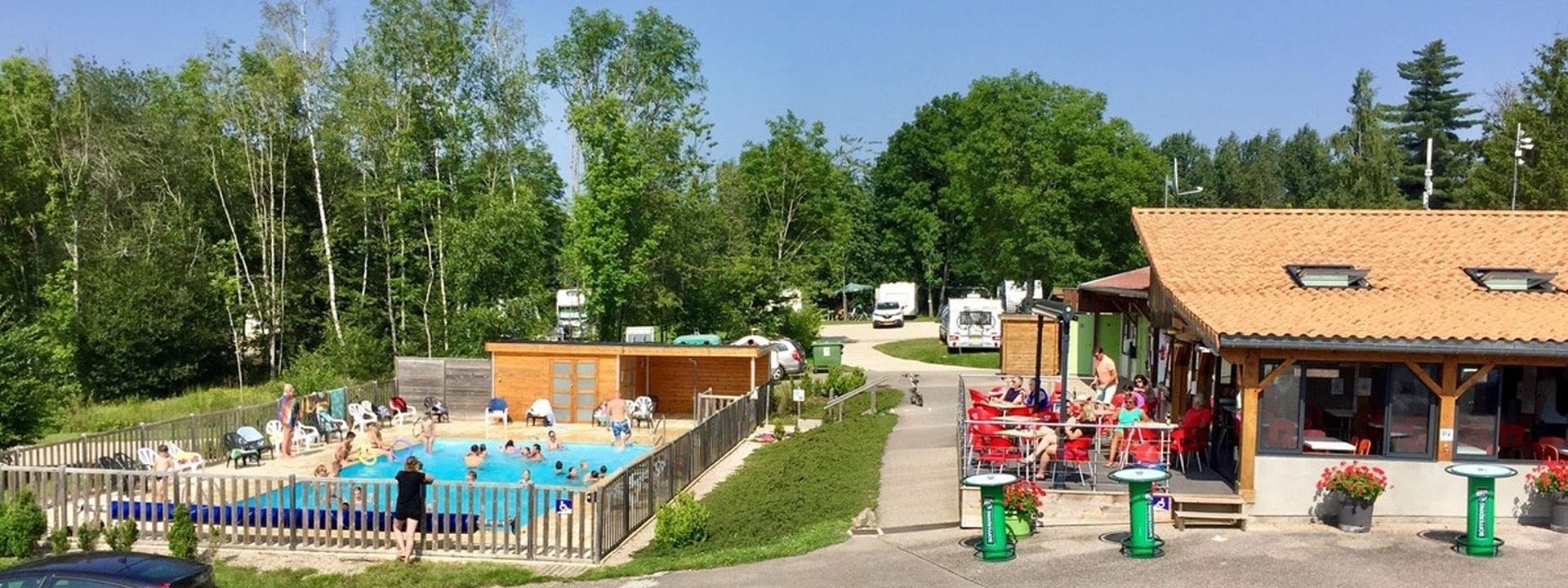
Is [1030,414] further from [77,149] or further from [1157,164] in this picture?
[1157,164]

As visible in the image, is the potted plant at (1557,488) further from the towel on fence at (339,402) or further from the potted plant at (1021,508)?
the towel on fence at (339,402)

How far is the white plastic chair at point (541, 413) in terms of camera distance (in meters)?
26.1

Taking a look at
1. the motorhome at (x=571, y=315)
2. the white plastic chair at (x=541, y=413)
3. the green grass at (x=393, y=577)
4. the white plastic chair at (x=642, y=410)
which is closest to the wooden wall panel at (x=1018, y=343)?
the white plastic chair at (x=642, y=410)

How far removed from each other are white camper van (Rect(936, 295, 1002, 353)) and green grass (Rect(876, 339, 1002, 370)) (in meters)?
0.40

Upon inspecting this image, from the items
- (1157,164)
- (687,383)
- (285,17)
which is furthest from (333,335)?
(1157,164)

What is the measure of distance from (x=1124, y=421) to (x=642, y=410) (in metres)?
14.2

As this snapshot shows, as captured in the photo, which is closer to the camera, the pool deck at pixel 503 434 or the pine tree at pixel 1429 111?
the pool deck at pixel 503 434

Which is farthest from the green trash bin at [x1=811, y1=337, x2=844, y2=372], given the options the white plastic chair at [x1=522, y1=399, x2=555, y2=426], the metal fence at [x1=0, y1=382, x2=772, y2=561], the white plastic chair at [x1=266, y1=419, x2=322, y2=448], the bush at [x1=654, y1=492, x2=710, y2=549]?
the bush at [x1=654, y1=492, x2=710, y2=549]

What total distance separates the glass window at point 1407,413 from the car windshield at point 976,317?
27.9 m

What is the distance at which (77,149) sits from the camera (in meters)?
35.6

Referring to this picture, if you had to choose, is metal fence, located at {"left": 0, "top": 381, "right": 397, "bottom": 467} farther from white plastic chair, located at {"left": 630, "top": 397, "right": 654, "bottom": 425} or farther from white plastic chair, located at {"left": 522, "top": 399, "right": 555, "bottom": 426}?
white plastic chair, located at {"left": 630, "top": 397, "right": 654, "bottom": 425}

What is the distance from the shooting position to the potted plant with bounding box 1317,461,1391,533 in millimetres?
12344

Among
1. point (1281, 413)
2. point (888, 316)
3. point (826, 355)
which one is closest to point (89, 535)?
point (1281, 413)

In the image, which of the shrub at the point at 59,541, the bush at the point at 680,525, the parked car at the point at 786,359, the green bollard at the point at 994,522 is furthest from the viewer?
the parked car at the point at 786,359
